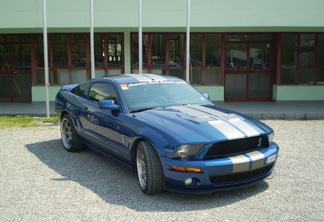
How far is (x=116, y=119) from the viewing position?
5570 millimetres

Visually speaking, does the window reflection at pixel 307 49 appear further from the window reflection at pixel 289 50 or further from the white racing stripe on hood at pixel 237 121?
the white racing stripe on hood at pixel 237 121

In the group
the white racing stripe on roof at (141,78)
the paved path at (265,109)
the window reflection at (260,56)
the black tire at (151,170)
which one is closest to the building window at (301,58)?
the window reflection at (260,56)

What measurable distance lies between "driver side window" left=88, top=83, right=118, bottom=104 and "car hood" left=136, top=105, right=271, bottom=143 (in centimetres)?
89

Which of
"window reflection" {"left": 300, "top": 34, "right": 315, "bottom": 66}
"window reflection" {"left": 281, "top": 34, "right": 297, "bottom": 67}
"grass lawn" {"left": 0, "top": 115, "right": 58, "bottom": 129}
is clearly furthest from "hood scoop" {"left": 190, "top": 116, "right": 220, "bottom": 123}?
"window reflection" {"left": 300, "top": 34, "right": 315, "bottom": 66}

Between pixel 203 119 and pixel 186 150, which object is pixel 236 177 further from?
pixel 203 119

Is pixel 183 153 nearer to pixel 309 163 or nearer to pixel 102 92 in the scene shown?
pixel 102 92

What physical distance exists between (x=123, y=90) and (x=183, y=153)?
1844 mm

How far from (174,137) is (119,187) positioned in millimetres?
1233

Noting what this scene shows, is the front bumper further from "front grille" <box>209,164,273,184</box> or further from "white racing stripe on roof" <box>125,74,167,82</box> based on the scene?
"white racing stripe on roof" <box>125,74,167,82</box>

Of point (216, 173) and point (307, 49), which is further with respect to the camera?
point (307, 49)

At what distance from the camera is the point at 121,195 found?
492 cm

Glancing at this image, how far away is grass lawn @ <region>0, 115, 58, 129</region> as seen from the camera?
990 cm

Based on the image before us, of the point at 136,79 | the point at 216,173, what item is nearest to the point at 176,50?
the point at 136,79

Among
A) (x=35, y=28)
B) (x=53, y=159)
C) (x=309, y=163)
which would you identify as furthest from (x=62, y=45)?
(x=309, y=163)
